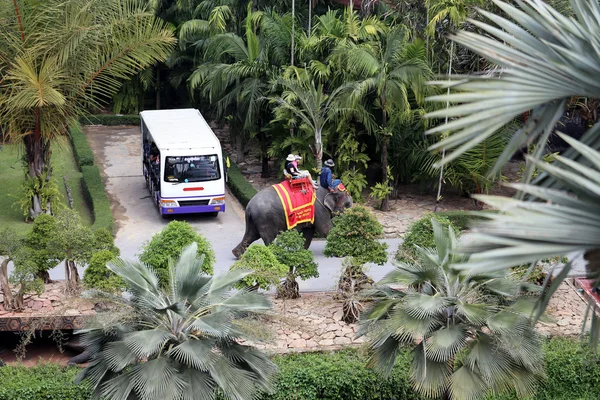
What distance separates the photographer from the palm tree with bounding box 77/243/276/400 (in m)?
9.39

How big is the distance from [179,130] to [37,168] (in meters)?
3.55

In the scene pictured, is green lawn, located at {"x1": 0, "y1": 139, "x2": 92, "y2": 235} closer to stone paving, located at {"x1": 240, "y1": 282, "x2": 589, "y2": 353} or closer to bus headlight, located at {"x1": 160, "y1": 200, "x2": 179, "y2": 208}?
bus headlight, located at {"x1": 160, "y1": 200, "x2": 179, "y2": 208}

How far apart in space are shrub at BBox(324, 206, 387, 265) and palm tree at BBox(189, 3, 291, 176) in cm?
799

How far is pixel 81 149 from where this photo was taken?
25.5 metres

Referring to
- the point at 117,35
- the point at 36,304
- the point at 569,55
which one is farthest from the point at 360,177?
the point at 569,55

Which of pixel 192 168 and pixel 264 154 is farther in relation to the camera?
pixel 264 154

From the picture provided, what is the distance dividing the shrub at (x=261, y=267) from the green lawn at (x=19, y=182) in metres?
6.81

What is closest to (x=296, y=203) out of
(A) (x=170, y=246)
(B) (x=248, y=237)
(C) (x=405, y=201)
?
(B) (x=248, y=237)

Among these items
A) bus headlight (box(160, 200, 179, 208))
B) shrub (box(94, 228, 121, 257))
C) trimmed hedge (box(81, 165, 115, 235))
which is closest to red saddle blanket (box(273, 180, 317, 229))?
shrub (box(94, 228, 121, 257))

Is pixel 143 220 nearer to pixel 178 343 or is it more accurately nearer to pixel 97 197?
pixel 97 197

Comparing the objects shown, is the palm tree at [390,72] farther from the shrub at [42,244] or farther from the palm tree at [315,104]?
the shrub at [42,244]

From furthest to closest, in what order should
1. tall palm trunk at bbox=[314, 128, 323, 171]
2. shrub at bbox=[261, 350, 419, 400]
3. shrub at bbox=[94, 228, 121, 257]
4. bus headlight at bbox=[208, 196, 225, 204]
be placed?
tall palm trunk at bbox=[314, 128, 323, 171]
bus headlight at bbox=[208, 196, 225, 204]
shrub at bbox=[94, 228, 121, 257]
shrub at bbox=[261, 350, 419, 400]

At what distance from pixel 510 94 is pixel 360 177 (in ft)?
54.8

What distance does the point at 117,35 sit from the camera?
60.8ft
